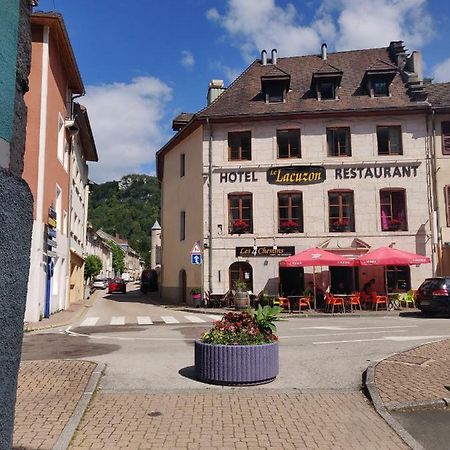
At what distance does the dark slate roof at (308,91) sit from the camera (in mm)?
26000

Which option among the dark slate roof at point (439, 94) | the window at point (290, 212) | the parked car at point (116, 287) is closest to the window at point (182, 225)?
the window at point (290, 212)

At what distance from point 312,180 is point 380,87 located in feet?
22.6

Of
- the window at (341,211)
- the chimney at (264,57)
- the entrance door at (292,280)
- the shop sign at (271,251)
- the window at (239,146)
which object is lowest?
the entrance door at (292,280)

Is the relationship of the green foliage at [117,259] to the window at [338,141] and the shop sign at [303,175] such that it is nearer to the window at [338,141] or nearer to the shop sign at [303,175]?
the shop sign at [303,175]

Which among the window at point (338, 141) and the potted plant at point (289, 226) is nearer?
the potted plant at point (289, 226)

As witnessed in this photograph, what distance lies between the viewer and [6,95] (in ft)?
8.01

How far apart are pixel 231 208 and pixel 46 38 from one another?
473 inches

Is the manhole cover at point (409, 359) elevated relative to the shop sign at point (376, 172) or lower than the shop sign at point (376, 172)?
lower

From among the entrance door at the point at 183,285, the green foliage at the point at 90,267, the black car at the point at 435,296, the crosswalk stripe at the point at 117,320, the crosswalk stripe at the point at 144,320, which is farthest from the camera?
the green foliage at the point at 90,267

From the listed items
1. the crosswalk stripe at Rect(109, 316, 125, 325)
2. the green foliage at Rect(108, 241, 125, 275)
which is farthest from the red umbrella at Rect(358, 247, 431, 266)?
the green foliage at Rect(108, 241, 125, 275)

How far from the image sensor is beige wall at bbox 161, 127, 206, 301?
2675 centimetres

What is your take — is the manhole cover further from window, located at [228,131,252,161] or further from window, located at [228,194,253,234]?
window, located at [228,131,252,161]

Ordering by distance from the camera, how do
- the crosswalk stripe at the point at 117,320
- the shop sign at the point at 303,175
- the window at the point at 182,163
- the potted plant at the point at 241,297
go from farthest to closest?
1. the window at the point at 182,163
2. the shop sign at the point at 303,175
3. the potted plant at the point at 241,297
4. the crosswalk stripe at the point at 117,320

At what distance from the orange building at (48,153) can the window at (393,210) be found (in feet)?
53.3
